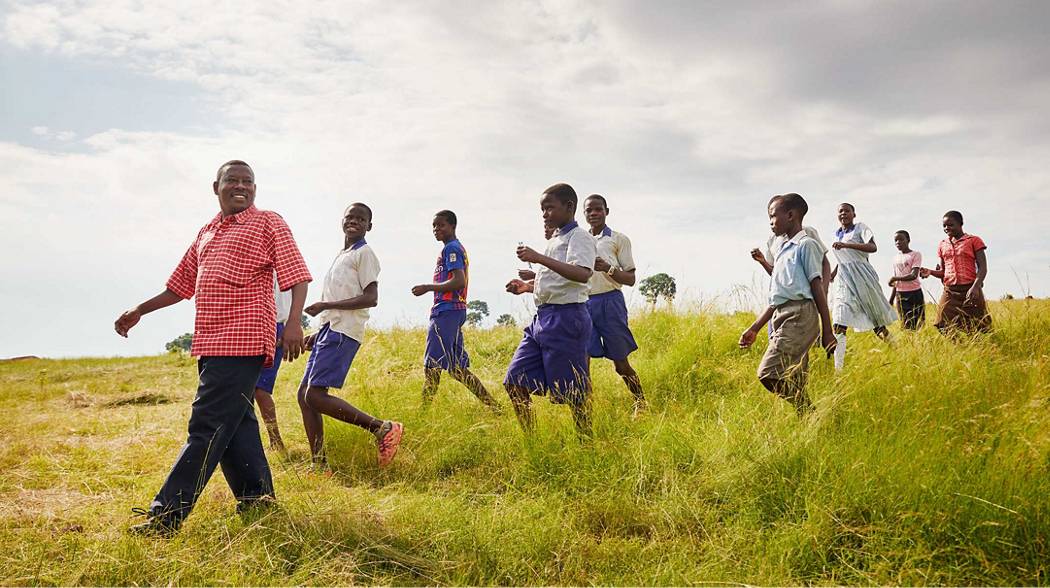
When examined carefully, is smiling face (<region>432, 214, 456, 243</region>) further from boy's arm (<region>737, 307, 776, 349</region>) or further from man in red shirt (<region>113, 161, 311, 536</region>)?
boy's arm (<region>737, 307, 776, 349</region>)

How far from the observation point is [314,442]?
4.95 m

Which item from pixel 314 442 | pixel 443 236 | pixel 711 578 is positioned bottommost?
pixel 711 578

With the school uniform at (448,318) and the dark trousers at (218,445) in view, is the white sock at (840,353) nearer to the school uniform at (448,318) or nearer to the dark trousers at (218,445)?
the school uniform at (448,318)

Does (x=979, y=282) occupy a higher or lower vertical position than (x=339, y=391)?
higher

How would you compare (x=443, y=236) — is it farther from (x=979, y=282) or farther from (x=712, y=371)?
(x=979, y=282)

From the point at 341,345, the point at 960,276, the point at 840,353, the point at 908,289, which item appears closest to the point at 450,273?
the point at 341,345

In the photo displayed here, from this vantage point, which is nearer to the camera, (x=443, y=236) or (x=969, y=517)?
(x=969, y=517)

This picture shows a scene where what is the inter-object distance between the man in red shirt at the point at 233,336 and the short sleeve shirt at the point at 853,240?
22.1 feet

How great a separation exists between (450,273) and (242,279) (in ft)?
7.86

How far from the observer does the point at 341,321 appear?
484 cm

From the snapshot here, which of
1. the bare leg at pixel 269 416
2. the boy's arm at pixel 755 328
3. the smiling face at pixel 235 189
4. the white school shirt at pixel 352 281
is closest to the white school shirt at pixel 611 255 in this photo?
the boy's arm at pixel 755 328

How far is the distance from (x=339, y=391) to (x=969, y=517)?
662 cm

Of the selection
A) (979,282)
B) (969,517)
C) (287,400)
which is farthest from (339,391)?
(979,282)

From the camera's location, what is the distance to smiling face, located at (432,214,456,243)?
611 centimetres
